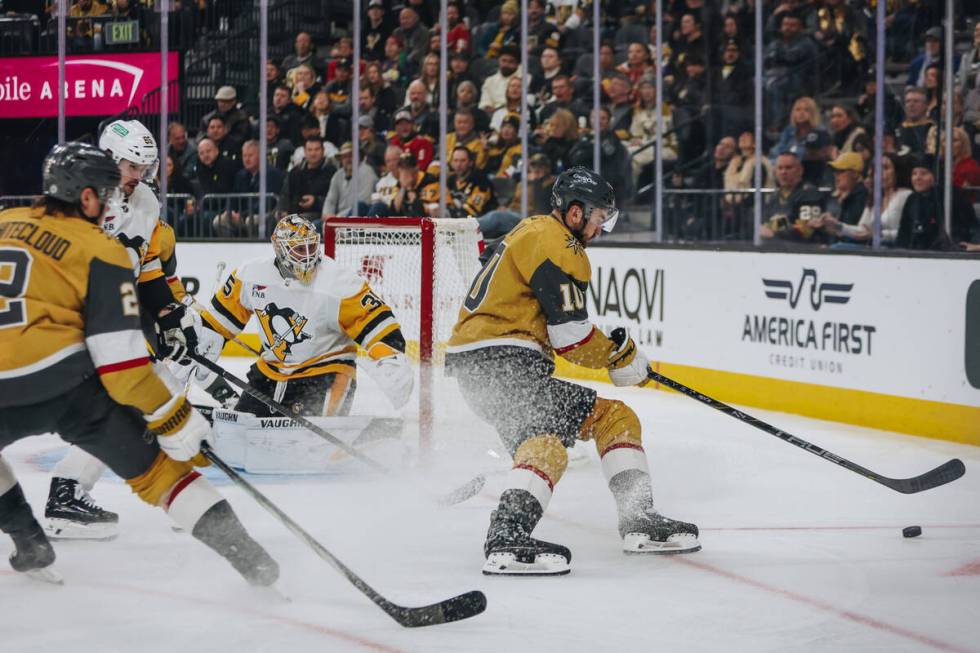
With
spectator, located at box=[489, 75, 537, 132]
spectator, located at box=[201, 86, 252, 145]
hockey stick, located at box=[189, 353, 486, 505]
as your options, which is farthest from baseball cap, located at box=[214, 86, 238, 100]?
hockey stick, located at box=[189, 353, 486, 505]

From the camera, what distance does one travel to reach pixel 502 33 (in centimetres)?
884

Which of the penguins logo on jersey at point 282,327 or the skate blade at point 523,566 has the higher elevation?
the penguins logo on jersey at point 282,327

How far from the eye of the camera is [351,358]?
194 inches

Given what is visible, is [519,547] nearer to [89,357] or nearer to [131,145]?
[89,357]

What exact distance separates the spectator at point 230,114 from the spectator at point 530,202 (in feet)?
5.89

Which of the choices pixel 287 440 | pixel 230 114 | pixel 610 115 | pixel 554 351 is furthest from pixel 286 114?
pixel 554 351

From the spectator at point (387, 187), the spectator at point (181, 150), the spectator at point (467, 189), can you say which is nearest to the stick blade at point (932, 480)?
the spectator at point (467, 189)

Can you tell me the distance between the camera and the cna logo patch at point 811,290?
591 cm

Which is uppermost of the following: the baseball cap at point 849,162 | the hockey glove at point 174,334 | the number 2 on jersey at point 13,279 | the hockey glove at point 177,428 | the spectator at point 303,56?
the spectator at point 303,56

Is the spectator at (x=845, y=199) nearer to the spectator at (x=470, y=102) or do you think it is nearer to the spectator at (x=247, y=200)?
the spectator at (x=470, y=102)

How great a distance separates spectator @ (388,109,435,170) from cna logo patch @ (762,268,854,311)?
8.46ft

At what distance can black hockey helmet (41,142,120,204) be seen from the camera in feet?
9.37

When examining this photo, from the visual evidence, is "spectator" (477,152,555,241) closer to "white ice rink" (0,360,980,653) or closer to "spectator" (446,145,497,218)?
"spectator" (446,145,497,218)

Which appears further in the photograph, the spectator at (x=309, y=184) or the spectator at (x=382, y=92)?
the spectator at (x=382, y=92)
